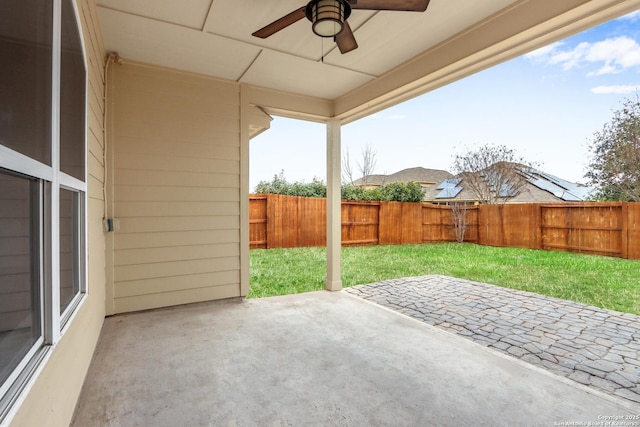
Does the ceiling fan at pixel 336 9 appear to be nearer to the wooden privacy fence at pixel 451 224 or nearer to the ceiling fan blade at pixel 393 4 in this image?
the ceiling fan blade at pixel 393 4

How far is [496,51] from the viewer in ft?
8.14

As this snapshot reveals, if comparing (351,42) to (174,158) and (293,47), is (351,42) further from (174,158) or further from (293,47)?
(174,158)

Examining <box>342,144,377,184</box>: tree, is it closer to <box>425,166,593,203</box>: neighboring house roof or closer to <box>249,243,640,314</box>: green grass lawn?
<box>425,166,593,203</box>: neighboring house roof

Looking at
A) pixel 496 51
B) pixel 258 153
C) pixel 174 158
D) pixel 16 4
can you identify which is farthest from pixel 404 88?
pixel 258 153

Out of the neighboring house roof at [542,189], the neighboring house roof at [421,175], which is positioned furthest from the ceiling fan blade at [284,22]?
the neighboring house roof at [421,175]

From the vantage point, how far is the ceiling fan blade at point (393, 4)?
1.75 m

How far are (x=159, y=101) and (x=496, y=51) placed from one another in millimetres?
3194

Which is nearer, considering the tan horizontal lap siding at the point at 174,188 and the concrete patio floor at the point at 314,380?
the concrete patio floor at the point at 314,380

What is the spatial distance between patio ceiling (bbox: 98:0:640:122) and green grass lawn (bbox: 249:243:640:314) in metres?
2.79

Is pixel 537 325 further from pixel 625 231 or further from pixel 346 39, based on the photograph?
pixel 625 231

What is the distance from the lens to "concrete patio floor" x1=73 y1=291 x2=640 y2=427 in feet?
5.58

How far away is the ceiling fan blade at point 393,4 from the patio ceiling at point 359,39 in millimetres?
558

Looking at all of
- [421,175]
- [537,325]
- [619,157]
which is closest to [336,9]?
[537,325]

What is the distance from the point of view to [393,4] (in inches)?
69.9
